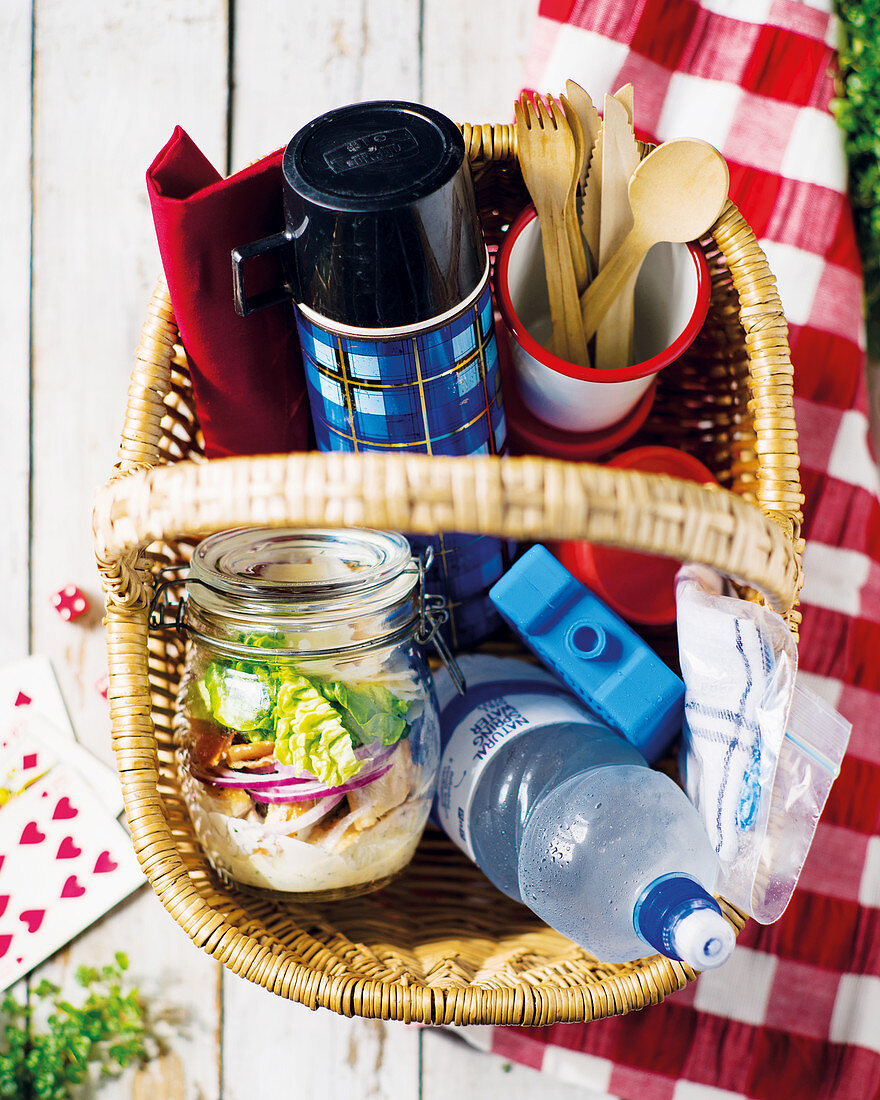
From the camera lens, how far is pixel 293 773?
1.66 ft

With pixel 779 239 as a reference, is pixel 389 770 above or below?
below

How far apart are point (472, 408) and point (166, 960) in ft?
2.13

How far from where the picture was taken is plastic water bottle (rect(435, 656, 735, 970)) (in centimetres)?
43

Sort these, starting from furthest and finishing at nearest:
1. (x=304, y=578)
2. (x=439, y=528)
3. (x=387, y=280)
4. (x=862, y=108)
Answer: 1. (x=862, y=108)
2. (x=304, y=578)
3. (x=387, y=280)
4. (x=439, y=528)

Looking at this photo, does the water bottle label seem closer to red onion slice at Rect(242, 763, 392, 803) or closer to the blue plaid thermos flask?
red onion slice at Rect(242, 763, 392, 803)

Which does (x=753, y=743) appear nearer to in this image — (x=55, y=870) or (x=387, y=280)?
(x=387, y=280)

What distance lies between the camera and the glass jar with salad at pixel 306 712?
0.51 m

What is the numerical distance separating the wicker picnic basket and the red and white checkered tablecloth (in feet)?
0.56

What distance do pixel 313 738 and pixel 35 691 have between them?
0.47 m

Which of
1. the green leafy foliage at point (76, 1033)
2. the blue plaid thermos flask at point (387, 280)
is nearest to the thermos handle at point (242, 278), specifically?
the blue plaid thermos flask at point (387, 280)

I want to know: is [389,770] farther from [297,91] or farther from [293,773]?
[297,91]

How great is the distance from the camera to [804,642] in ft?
2.54

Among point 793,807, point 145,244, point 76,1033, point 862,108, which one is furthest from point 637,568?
point 76,1033

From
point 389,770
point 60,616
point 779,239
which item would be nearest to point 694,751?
point 389,770
